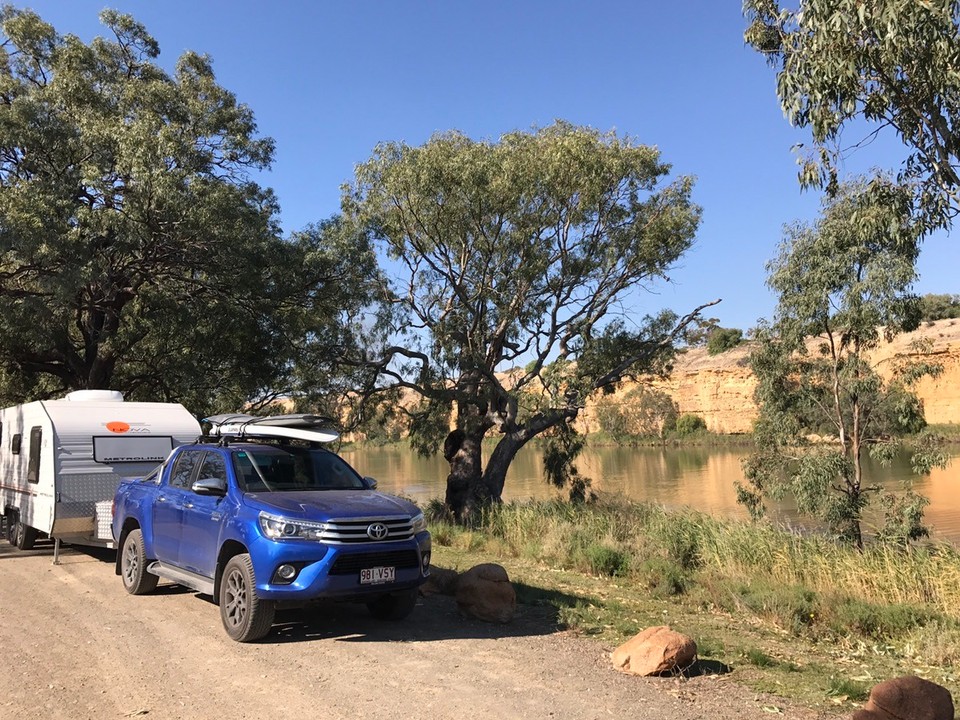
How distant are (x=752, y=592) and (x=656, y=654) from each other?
4.06 metres

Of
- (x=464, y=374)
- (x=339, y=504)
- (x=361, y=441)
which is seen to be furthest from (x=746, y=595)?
(x=361, y=441)

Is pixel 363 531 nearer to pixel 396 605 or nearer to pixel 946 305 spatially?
pixel 396 605

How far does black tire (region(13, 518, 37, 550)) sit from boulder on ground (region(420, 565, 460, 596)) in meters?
8.30

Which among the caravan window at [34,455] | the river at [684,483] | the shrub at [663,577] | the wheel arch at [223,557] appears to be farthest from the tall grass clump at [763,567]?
the caravan window at [34,455]

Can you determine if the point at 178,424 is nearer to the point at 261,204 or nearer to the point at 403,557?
the point at 403,557

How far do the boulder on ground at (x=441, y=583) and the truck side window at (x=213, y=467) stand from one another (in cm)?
283

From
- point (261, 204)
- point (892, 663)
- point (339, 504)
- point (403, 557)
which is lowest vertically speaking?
point (892, 663)

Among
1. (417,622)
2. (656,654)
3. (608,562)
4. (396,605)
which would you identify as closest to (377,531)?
(396,605)

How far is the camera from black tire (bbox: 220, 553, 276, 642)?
6594 millimetres

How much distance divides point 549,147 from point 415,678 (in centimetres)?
1526

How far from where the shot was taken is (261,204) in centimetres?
2097

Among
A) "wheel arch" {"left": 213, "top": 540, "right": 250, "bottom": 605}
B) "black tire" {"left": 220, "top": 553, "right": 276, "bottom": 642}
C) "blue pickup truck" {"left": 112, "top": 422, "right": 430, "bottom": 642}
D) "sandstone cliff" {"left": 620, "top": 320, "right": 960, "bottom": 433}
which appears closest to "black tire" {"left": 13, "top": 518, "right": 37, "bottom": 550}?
"blue pickup truck" {"left": 112, "top": 422, "right": 430, "bottom": 642}

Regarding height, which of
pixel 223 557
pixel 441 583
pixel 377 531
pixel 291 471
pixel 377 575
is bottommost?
pixel 441 583

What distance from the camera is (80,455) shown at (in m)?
11.7
